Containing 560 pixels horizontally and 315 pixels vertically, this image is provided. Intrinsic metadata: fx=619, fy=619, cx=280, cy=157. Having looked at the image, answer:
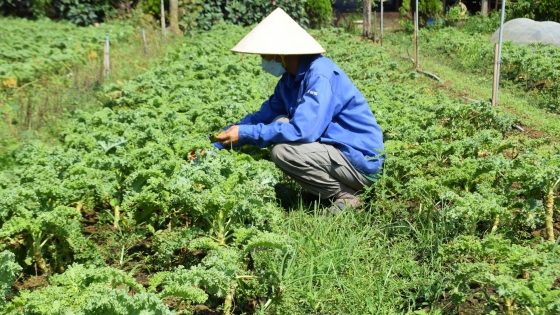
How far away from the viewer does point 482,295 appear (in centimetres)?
331

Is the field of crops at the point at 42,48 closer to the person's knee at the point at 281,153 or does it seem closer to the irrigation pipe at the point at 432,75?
the person's knee at the point at 281,153

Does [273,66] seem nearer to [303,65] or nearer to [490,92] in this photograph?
[303,65]

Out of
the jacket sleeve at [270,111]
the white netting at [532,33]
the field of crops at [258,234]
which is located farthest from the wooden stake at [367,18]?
the jacket sleeve at [270,111]

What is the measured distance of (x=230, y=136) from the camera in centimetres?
492

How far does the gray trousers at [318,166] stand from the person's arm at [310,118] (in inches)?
3.0

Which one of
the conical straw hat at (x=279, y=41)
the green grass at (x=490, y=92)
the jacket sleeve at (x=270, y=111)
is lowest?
the green grass at (x=490, y=92)

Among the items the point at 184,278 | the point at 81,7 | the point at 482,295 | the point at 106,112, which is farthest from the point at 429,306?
the point at 81,7

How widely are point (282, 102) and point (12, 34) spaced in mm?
9385

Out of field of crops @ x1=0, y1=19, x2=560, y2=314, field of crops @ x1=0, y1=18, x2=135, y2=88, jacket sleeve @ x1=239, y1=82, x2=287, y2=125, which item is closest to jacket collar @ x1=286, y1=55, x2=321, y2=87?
jacket sleeve @ x1=239, y1=82, x2=287, y2=125

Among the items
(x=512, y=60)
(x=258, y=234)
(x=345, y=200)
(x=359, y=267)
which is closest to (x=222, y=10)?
(x=512, y=60)

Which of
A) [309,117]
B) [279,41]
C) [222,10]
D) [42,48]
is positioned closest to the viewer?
[309,117]

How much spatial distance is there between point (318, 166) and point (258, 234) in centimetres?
142

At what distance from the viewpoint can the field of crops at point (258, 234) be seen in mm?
3051

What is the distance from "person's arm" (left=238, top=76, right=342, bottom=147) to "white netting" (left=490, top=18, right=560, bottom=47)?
11.3 metres
